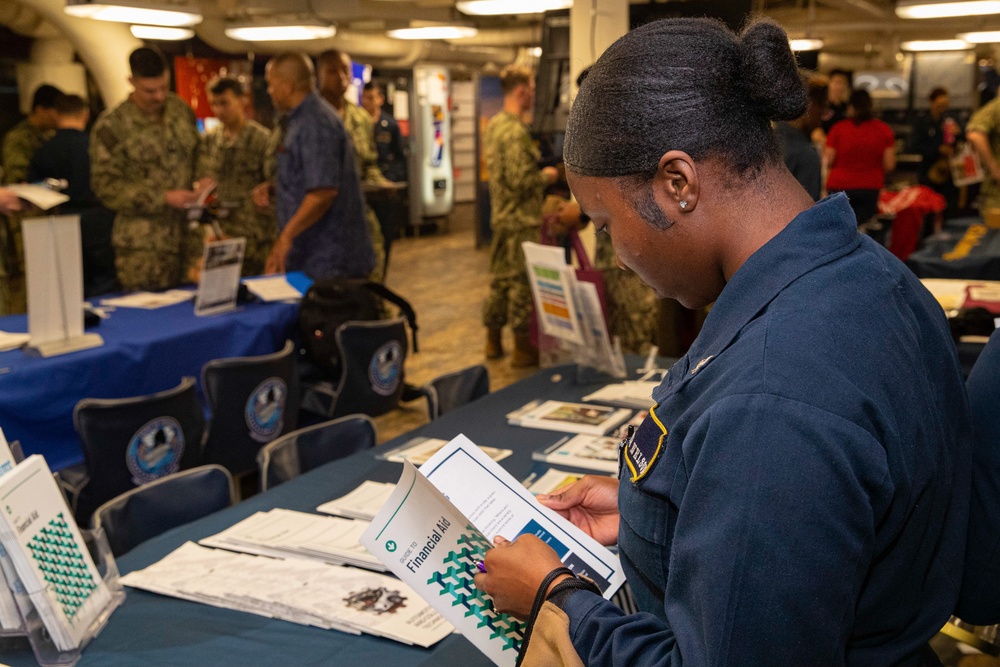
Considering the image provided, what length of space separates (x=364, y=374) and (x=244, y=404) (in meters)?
0.73

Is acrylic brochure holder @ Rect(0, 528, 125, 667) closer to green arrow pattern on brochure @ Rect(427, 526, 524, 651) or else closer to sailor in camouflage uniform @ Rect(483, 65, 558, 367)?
green arrow pattern on brochure @ Rect(427, 526, 524, 651)

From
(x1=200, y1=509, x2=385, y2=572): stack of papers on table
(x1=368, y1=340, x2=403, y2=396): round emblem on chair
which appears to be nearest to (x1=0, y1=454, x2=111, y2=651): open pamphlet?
(x1=200, y1=509, x2=385, y2=572): stack of papers on table

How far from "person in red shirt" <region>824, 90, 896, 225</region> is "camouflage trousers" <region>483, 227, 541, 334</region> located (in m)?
3.12

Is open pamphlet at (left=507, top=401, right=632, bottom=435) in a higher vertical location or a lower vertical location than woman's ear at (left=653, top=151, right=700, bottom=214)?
lower

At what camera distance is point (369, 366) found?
402 centimetres

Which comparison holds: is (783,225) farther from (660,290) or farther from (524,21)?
(524,21)

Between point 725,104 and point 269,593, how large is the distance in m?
1.22

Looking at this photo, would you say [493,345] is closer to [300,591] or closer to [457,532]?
[300,591]

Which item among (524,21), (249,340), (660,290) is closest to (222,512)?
(660,290)

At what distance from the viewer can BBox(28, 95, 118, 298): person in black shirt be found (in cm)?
633

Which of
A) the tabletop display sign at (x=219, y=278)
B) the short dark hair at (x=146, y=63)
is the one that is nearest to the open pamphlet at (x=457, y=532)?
the tabletop display sign at (x=219, y=278)

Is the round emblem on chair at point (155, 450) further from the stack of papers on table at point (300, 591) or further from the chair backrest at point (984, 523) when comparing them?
the chair backrest at point (984, 523)

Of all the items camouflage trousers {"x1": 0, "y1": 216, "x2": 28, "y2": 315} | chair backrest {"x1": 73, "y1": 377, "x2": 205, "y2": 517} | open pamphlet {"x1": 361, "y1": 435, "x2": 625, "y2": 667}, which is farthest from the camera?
camouflage trousers {"x1": 0, "y1": 216, "x2": 28, "y2": 315}

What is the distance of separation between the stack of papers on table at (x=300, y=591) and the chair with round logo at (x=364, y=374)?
199 centimetres
